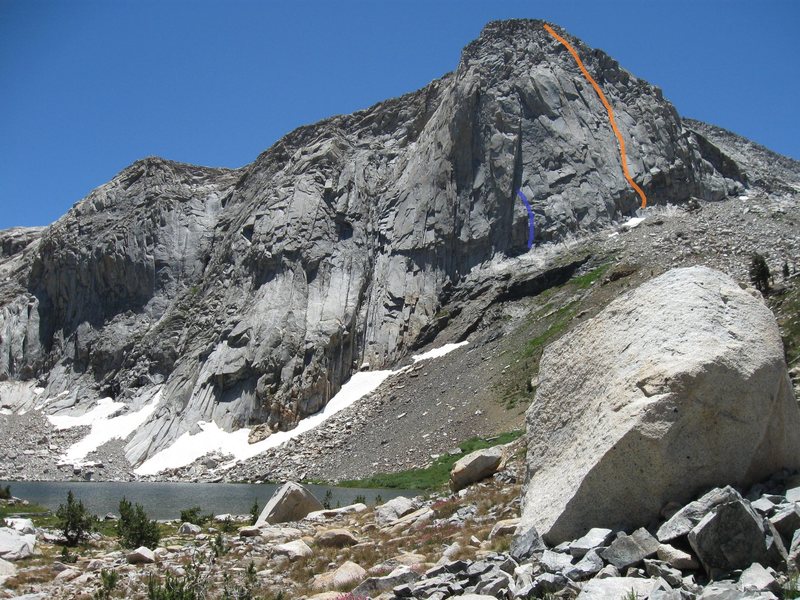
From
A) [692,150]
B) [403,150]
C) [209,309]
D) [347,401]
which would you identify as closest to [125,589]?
[347,401]

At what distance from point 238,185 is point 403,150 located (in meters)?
32.0

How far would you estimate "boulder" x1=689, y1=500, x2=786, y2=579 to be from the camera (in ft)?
22.8

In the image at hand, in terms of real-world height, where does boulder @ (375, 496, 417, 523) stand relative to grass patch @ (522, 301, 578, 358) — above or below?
below

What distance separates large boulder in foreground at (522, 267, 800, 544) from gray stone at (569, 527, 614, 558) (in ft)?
1.58

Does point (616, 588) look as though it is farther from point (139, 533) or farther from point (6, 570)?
point (139, 533)

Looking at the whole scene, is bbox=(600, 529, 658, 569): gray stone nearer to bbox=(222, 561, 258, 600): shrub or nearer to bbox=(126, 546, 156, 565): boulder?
bbox=(222, 561, 258, 600): shrub

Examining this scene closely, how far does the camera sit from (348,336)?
76125 millimetres

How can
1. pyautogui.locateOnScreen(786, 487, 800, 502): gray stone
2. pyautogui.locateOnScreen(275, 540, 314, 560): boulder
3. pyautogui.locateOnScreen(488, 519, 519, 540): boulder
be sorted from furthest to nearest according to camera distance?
pyautogui.locateOnScreen(275, 540, 314, 560): boulder
pyautogui.locateOnScreen(488, 519, 519, 540): boulder
pyautogui.locateOnScreen(786, 487, 800, 502): gray stone

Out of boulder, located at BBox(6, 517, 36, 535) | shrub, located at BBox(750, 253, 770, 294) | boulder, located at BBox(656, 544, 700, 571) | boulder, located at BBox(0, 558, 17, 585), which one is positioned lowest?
boulder, located at BBox(6, 517, 36, 535)

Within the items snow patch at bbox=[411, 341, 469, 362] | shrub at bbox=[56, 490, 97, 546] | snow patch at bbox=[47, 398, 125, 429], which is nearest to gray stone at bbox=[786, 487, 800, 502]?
shrub at bbox=[56, 490, 97, 546]

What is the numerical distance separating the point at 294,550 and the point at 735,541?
9.28m

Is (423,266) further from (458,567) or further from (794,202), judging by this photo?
(458,567)

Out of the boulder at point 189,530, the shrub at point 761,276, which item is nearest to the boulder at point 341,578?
the boulder at point 189,530

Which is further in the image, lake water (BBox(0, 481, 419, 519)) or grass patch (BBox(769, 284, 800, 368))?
lake water (BBox(0, 481, 419, 519))
